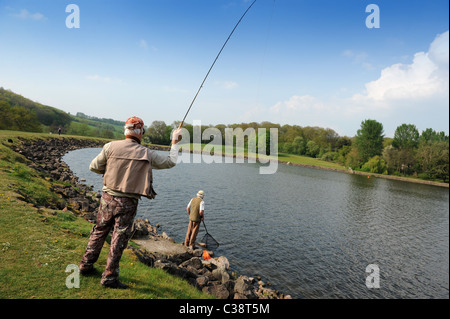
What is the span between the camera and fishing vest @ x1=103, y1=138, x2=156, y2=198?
4654mm

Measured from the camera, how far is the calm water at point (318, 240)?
12930 mm

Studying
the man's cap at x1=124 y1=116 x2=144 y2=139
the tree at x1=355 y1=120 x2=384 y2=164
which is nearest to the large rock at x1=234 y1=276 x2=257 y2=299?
the man's cap at x1=124 y1=116 x2=144 y2=139

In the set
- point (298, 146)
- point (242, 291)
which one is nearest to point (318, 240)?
point (242, 291)

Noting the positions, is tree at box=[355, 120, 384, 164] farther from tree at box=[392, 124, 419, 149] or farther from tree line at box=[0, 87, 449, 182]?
tree at box=[392, 124, 419, 149]

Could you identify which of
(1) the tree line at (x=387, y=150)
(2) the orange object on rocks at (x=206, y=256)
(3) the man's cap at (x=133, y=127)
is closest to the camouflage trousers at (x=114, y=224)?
(3) the man's cap at (x=133, y=127)

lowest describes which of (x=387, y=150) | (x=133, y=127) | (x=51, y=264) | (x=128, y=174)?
(x=51, y=264)

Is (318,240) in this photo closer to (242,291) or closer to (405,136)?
(242,291)

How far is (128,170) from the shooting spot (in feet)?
15.3

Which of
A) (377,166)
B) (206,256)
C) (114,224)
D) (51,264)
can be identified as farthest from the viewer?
(377,166)

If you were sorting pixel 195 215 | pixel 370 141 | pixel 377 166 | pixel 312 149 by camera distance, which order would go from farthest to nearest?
pixel 312 149 → pixel 370 141 → pixel 377 166 → pixel 195 215

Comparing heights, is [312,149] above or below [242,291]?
above

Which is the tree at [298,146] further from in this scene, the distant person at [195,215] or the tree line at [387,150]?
the distant person at [195,215]

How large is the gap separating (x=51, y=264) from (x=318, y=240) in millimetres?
17731

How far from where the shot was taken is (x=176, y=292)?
6.15m
